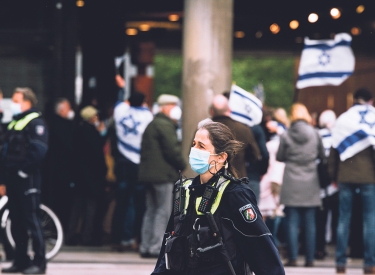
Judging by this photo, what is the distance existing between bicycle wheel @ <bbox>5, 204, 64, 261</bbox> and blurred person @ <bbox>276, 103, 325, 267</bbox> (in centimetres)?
273

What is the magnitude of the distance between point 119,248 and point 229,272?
7627 mm

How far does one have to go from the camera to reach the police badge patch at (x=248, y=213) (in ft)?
14.4

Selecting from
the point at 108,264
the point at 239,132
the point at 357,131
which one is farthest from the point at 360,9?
the point at 108,264

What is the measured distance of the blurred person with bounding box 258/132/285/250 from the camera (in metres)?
11.5

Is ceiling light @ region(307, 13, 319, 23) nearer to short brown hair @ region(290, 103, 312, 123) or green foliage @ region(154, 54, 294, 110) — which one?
short brown hair @ region(290, 103, 312, 123)

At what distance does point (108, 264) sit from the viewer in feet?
35.4

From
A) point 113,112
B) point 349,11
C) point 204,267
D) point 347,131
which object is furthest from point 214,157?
point 349,11

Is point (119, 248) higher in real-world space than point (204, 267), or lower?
lower

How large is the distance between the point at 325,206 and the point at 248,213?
7.88 m

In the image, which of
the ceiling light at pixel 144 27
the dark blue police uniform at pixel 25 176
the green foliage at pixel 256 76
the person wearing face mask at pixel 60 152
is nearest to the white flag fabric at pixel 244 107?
the dark blue police uniform at pixel 25 176

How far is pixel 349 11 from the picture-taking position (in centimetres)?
1641

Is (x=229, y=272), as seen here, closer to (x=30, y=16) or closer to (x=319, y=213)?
(x=319, y=213)

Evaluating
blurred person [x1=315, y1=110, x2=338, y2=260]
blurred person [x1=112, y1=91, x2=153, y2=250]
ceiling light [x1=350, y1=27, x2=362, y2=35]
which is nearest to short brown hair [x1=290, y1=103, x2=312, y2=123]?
blurred person [x1=315, y1=110, x2=338, y2=260]

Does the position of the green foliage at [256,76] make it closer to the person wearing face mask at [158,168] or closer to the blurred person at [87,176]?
the blurred person at [87,176]
